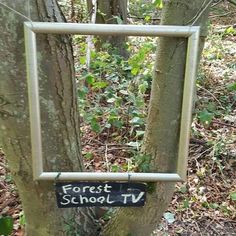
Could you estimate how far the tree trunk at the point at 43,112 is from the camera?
38.2 inches

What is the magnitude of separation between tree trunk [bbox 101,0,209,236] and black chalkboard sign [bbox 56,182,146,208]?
0.10 m

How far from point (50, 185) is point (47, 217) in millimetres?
146

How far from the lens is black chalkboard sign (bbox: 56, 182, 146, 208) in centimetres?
112

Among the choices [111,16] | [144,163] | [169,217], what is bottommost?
[169,217]

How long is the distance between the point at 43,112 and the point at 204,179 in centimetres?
124

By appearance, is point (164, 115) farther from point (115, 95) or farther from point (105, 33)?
point (115, 95)

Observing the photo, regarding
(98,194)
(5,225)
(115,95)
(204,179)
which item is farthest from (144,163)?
(115,95)

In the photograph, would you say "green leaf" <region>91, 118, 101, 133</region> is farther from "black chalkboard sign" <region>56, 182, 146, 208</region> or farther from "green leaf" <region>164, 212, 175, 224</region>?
"black chalkboard sign" <region>56, 182, 146, 208</region>

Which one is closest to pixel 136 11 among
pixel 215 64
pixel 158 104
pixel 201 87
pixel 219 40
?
pixel 219 40

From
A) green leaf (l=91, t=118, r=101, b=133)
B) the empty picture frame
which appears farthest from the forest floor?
the empty picture frame

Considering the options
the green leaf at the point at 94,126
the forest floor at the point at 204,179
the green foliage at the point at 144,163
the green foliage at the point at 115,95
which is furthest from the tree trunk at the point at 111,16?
the green foliage at the point at 144,163

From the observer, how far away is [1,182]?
1.98 m

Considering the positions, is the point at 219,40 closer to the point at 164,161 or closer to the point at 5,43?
the point at 164,161

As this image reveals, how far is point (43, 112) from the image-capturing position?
3.51 ft
